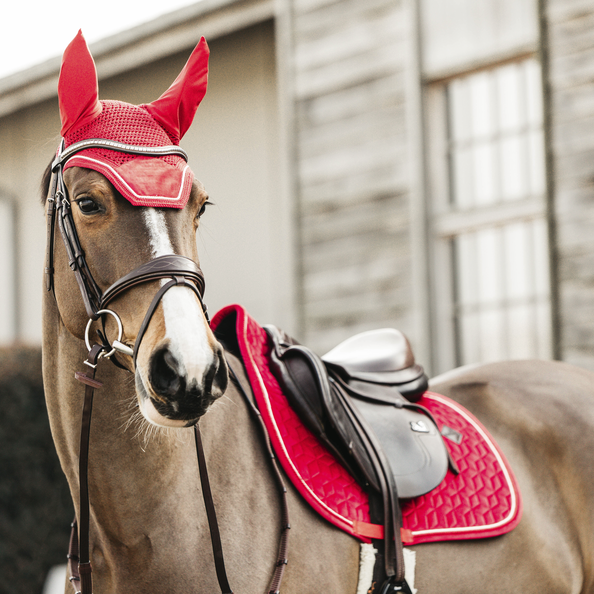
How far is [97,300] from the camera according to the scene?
162 centimetres

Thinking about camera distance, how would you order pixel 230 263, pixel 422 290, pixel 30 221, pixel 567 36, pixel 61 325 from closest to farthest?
pixel 61 325
pixel 567 36
pixel 422 290
pixel 230 263
pixel 30 221

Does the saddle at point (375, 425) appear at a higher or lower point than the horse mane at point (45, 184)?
lower

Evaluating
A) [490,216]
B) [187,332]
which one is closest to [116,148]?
[187,332]

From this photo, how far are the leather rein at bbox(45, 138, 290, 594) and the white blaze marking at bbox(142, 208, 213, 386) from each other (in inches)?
1.1

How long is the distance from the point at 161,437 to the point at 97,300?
35 centimetres

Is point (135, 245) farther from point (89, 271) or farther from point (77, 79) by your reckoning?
point (77, 79)

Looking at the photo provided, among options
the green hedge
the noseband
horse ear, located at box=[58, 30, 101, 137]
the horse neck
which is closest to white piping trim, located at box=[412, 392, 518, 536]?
the horse neck

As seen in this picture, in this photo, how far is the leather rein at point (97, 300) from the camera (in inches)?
59.8

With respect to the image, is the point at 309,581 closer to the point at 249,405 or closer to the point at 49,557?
the point at 249,405

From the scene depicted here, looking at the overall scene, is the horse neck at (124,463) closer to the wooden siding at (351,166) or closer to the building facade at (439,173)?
the building facade at (439,173)

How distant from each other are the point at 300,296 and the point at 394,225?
3.04 feet

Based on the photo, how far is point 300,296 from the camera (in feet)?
18.4

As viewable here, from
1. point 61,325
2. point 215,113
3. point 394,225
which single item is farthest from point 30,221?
point 61,325

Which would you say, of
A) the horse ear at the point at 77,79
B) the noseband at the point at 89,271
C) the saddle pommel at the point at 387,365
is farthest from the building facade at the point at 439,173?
the horse ear at the point at 77,79
